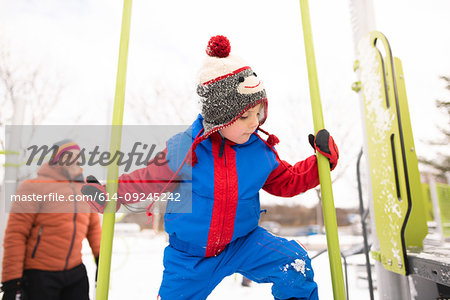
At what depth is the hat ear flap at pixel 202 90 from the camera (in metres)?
1.05

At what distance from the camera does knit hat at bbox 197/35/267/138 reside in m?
1.03

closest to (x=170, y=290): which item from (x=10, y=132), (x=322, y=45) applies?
(x=10, y=132)

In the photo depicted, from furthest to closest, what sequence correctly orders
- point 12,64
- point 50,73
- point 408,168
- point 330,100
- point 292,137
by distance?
point 330,100 < point 292,137 < point 50,73 < point 12,64 < point 408,168

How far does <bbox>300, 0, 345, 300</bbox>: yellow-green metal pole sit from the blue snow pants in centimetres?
8

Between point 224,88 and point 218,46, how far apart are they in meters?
0.17

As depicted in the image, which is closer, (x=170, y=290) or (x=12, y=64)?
(x=170, y=290)

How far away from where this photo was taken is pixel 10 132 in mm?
2562

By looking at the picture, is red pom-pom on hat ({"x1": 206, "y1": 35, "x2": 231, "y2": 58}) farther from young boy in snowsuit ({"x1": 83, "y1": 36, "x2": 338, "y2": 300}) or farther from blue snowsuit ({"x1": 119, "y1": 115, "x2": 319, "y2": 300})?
blue snowsuit ({"x1": 119, "y1": 115, "x2": 319, "y2": 300})

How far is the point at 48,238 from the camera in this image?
6.08ft

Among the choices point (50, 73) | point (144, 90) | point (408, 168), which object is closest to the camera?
point (408, 168)

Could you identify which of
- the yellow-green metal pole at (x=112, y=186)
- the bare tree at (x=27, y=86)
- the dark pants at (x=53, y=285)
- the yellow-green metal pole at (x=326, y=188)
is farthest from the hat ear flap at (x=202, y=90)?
the bare tree at (x=27, y=86)

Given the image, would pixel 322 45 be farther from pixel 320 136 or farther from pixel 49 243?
pixel 49 243

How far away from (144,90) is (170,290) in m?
4.44

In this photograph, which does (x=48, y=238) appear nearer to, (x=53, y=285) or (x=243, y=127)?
(x=53, y=285)
